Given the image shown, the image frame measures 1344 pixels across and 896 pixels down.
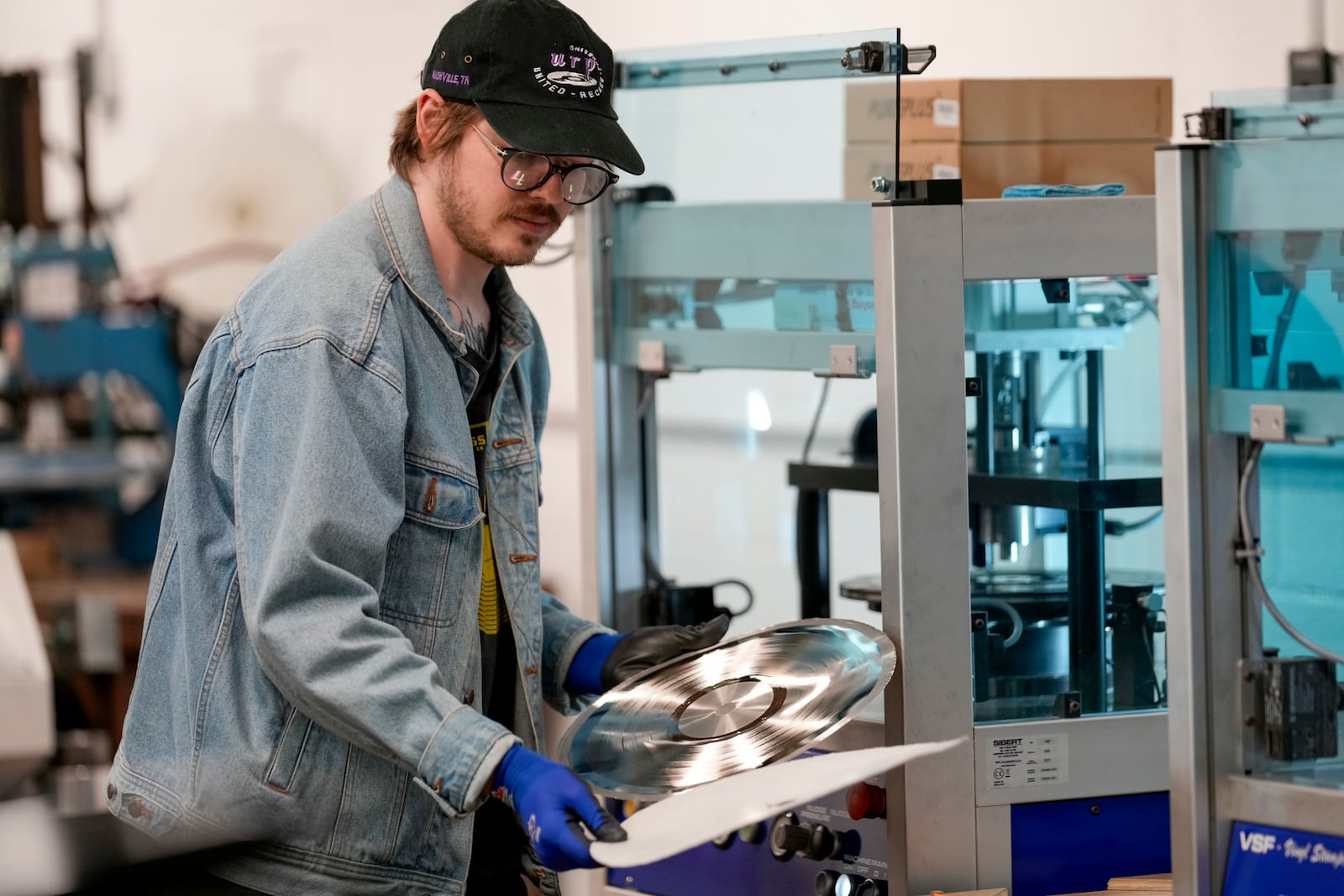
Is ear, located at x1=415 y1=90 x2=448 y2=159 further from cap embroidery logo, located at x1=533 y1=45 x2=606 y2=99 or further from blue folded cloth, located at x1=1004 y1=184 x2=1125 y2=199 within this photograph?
blue folded cloth, located at x1=1004 y1=184 x2=1125 y2=199

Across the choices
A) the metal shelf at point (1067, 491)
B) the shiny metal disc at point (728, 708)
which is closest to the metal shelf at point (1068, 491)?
the metal shelf at point (1067, 491)

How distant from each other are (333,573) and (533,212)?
0.43m

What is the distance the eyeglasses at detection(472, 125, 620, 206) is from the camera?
151 cm

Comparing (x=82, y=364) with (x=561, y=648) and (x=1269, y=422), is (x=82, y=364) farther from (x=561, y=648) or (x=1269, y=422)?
(x=1269, y=422)

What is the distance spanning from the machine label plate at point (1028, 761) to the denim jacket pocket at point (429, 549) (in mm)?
689

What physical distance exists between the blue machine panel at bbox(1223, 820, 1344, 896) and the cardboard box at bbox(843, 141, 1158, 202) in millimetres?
850

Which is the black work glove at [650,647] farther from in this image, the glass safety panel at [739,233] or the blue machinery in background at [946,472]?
the glass safety panel at [739,233]

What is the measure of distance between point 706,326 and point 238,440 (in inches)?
33.0

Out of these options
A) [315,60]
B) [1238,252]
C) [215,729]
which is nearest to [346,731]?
[215,729]

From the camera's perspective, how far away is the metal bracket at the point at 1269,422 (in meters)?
1.49

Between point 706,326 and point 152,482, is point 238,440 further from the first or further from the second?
point 152,482

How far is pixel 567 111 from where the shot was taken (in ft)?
5.00

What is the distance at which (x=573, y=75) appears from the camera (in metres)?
1.53

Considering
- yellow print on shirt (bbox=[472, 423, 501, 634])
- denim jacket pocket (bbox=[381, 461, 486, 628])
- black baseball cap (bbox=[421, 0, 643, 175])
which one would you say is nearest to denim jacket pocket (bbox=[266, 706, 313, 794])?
denim jacket pocket (bbox=[381, 461, 486, 628])
